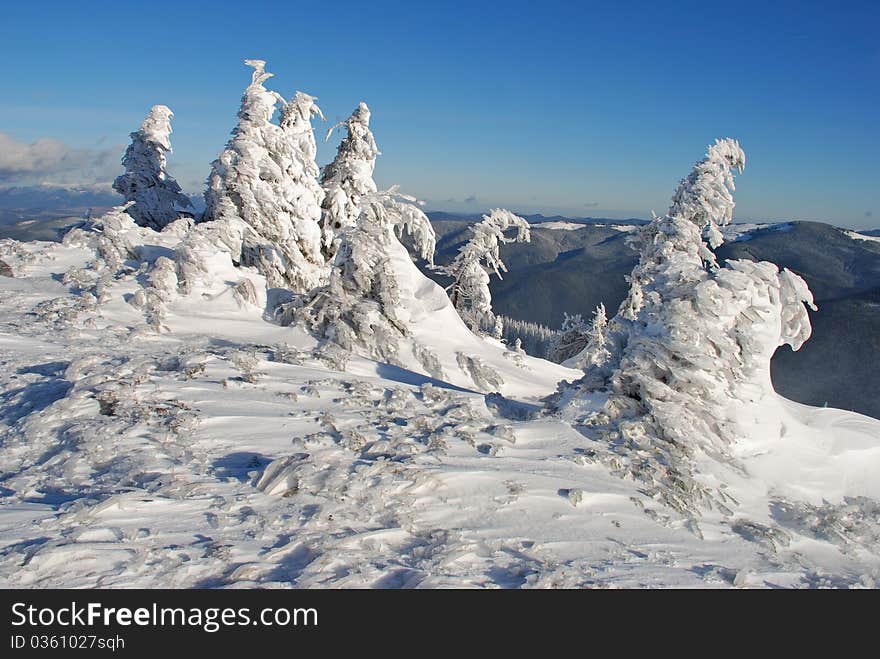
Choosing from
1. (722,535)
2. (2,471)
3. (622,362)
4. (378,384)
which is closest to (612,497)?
(722,535)

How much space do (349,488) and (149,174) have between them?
25.3 metres

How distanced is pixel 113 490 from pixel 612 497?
516cm

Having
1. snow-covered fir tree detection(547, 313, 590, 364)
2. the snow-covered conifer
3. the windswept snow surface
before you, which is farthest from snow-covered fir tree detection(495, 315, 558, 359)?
the windswept snow surface

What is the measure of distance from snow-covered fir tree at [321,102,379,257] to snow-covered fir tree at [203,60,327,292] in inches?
73.2

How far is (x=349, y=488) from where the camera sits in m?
5.16

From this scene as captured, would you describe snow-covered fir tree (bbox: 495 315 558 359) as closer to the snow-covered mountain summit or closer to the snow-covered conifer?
the snow-covered conifer

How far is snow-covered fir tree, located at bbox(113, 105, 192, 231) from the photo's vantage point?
24.2 metres

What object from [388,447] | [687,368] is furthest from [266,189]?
[687,368]

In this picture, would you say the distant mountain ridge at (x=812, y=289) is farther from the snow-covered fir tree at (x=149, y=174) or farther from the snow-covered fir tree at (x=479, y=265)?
the snow-covered fir tree at (x=149, y=174)

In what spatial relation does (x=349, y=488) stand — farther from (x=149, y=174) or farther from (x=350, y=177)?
(x=149, y=174)

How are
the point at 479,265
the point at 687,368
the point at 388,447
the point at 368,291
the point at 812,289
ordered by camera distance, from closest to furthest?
the point at 388,447 < the point at 687,368 < the point at 368,291 < the point at 479,265 < the point at 812,289

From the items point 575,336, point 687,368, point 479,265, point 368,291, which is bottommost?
point 575,336

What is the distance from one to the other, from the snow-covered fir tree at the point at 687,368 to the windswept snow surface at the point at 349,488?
1.26 ft

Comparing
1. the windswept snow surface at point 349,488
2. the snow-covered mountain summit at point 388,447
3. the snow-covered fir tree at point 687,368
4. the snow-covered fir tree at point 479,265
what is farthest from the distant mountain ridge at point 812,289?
the windswept snow surface at point 349,488
